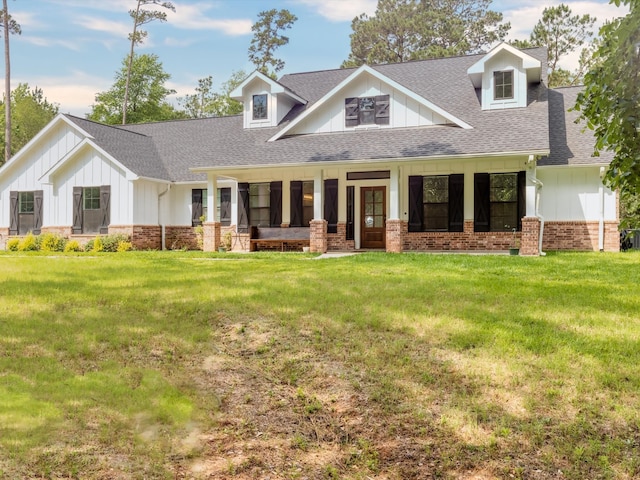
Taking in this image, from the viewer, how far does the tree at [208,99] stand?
1810 inches

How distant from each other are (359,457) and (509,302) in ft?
12.8

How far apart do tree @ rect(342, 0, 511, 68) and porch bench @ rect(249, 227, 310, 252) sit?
2261cm

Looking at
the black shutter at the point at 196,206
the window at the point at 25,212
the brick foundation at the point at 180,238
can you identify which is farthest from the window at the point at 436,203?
the window at the point at 25,212

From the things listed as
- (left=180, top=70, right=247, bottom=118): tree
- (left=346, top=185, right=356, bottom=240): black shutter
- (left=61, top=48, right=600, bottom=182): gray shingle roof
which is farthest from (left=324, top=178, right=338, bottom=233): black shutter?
(left=180, top=70, right=247, bottom=118): tree

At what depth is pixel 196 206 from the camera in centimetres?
2172

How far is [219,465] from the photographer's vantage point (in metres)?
3.79

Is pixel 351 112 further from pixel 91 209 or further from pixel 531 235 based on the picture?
pixel 91 209

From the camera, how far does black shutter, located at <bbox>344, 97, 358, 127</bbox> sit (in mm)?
18250

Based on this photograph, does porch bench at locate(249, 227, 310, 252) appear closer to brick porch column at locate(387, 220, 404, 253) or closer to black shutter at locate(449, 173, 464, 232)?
brick porch column at locate(387, 220, 404, 253)

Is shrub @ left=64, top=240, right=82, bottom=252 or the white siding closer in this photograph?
the white siding

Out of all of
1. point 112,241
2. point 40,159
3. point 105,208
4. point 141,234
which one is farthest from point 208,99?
point 112,241

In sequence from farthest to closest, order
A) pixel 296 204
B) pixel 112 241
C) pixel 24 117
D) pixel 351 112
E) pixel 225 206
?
pixel 24 117, pixel 225 206, pixel 112 241, pixel 296 204, pixel 351 112

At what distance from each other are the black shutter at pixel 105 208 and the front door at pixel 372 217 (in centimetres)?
971

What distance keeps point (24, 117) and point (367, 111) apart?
42676 mm
